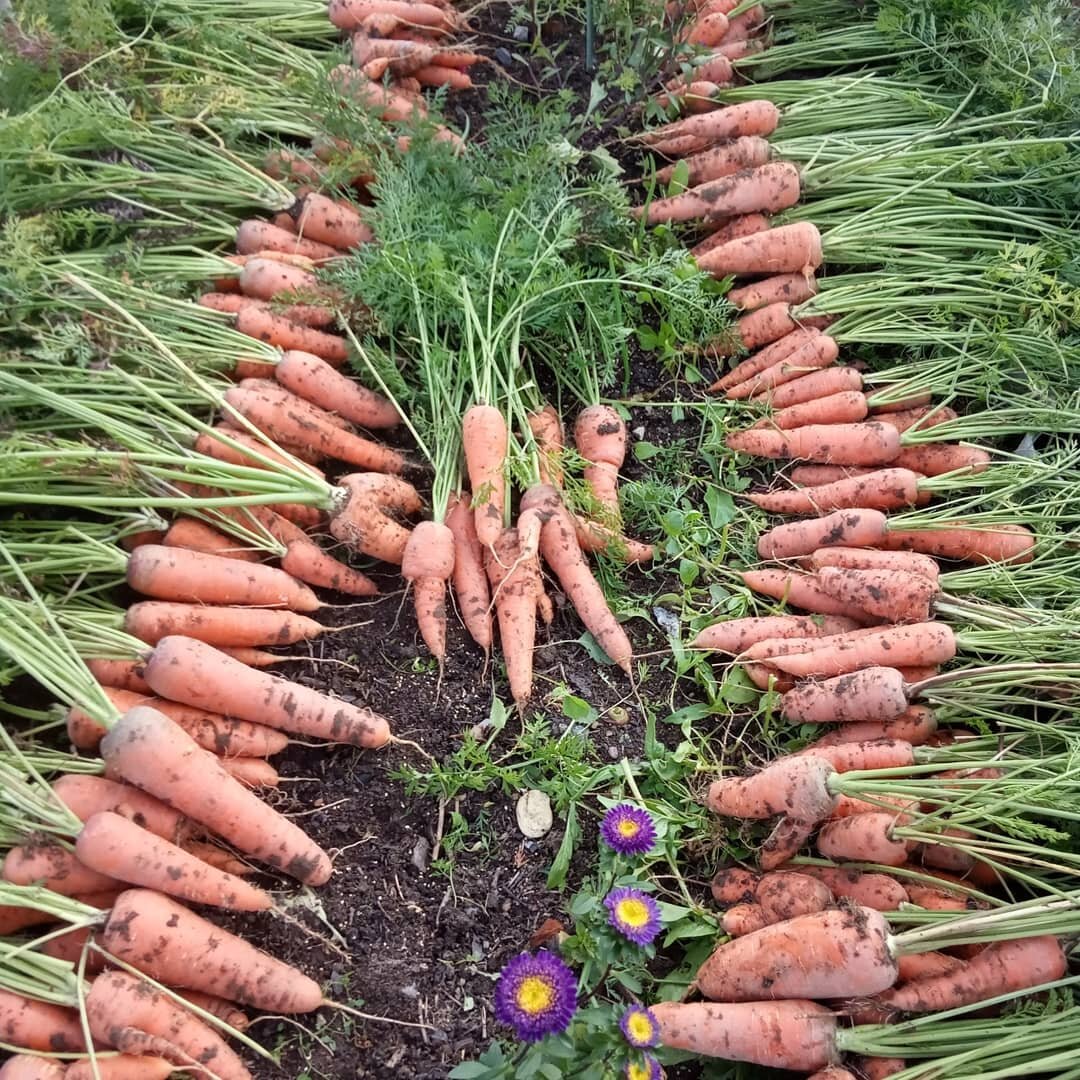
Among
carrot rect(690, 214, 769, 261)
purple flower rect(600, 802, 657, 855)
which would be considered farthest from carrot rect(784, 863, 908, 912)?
carrot rect(690, 214, 769, 261)

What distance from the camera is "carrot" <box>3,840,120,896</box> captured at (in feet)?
5.96

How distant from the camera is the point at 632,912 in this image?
184 centimetres

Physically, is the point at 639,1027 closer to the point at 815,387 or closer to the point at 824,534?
the point at 824,534

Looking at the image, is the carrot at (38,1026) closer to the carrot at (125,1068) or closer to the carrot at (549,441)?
the carrot at (125,1068)

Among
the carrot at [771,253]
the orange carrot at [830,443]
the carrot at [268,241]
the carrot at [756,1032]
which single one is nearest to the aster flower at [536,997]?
the carrot at [756,1032]

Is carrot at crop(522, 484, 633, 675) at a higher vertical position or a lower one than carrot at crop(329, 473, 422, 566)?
lower

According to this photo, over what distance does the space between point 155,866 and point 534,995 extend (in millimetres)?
845

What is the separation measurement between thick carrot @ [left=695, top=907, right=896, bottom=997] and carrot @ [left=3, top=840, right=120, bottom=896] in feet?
4.41

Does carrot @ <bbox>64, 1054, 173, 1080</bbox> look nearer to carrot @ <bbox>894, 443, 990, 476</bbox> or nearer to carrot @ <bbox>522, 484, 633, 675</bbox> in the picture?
carrot @ <bbox>522, 484, 633, 675</bbox>

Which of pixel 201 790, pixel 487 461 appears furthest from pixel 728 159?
pixel 201 790

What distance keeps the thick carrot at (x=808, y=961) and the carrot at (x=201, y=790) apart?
3.02 feet

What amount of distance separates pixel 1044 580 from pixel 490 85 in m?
2.52

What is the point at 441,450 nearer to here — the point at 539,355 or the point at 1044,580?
the point at 539,355

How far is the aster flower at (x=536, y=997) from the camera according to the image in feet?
5.25
